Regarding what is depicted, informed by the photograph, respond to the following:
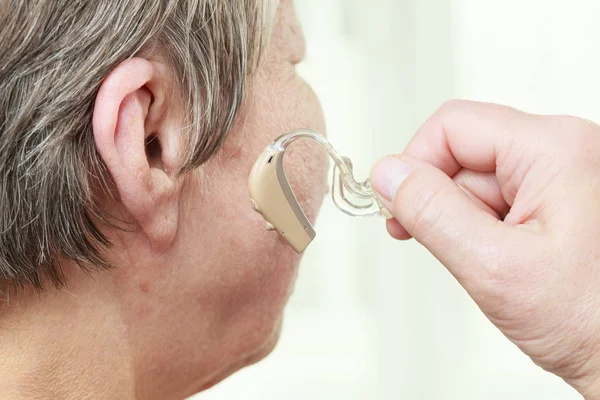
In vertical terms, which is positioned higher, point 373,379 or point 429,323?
point 429,323

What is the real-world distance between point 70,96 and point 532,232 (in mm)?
426

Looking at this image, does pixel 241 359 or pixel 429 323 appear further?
pixel 429 323

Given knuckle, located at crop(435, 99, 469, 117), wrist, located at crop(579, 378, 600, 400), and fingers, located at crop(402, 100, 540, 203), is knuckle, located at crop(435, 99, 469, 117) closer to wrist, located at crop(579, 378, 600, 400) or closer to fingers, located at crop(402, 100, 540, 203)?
fingers, located at crop(402, 100, 540, 203)

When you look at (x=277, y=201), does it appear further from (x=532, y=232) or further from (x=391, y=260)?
(x=391, y=260)

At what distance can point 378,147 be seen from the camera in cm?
236

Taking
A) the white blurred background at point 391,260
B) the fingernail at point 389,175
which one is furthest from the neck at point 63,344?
the white blurred background at point 391,260

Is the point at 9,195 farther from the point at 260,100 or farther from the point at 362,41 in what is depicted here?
the point at 362,41

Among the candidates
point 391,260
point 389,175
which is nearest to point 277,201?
point 389,175

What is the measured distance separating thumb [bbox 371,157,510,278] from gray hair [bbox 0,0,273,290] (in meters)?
0.20

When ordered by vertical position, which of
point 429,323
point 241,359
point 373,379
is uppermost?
point 241,359

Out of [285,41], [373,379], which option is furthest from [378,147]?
[285,41]

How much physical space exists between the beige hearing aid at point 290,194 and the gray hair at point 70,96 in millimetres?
73

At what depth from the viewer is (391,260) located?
7.95 feet

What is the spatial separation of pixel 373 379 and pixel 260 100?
1.67 m
